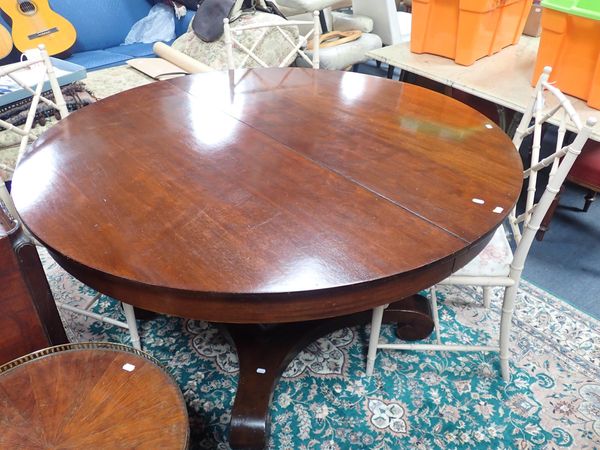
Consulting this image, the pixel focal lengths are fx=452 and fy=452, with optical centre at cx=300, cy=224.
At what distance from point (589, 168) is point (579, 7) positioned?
67 cm

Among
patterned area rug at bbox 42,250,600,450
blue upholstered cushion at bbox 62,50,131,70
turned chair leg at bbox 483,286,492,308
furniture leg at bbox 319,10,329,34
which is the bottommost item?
patterned area rug at bbox 42,250,600,450

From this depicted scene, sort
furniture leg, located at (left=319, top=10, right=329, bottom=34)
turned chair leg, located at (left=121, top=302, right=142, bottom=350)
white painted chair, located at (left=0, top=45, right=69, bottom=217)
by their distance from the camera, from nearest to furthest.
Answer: white painted chair, located at (left=0, top=45, right=69, bottom=217) → turned chair leg, located at (left=121, top=302, right=142, bottom=350) → furniture leg, located at (left=319, top=10, right=329, bottom=34)

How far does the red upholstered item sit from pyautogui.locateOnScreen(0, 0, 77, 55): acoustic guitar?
324 cm

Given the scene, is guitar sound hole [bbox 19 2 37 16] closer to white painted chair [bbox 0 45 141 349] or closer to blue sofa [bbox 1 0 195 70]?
blue sofa [bbox 1 0 195 70]

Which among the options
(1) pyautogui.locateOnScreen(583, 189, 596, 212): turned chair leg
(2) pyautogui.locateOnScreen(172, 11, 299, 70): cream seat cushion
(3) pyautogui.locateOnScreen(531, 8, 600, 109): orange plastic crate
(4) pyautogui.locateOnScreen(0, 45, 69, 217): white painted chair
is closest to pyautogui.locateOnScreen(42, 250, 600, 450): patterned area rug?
(4) pyautogui.locateOnScreen(0, 45, 69, 217): white painted chair

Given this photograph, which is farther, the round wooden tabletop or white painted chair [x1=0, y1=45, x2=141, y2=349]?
white painted chair [x1=0, y1=45, x2=141, y2=349]

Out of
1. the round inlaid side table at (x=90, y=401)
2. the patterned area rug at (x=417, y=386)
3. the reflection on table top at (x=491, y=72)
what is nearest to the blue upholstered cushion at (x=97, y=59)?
the reflection on table top at (x=491, y=72)

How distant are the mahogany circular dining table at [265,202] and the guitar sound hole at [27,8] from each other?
2137mm

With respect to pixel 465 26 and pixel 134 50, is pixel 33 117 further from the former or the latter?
pixel 134 50

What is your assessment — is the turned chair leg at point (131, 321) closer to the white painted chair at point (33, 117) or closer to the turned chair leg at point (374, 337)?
the white painted chair at point (33, 117)

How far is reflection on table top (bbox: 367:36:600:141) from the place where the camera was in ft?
6.16

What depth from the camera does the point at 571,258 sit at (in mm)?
2072

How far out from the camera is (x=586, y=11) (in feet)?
5.26

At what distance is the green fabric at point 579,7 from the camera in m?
1.59
